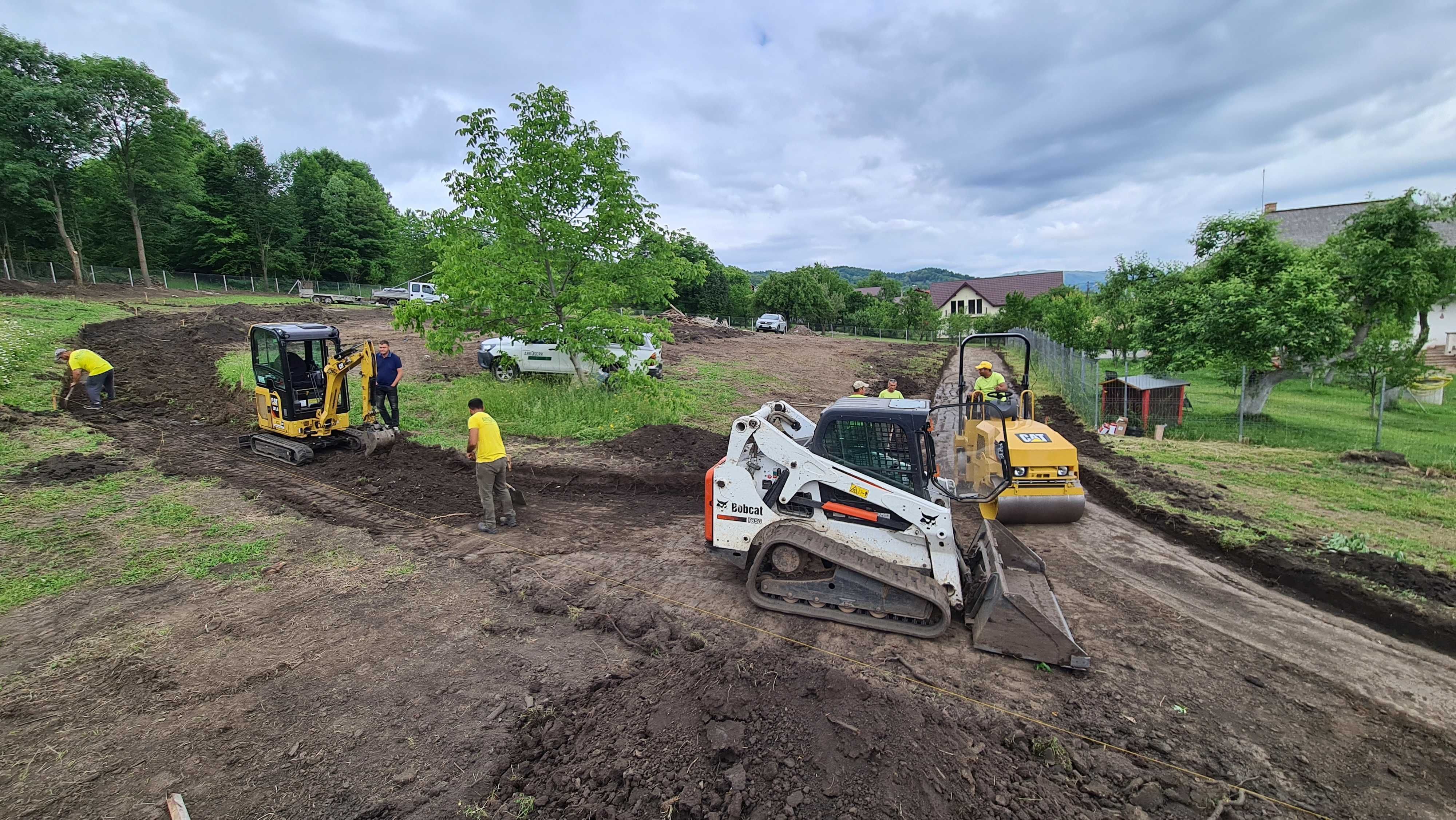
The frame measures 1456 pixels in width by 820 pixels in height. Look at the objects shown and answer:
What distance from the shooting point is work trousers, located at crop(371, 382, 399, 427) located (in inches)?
425

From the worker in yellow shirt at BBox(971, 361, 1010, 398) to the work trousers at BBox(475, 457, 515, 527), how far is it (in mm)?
6382

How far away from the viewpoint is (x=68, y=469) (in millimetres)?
8547

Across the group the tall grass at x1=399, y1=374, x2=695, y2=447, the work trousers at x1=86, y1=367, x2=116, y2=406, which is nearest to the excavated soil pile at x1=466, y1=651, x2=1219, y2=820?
the tall grass at x1=399, y1=374, x2=695, y2=447

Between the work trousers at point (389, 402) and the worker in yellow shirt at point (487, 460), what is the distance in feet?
15.2

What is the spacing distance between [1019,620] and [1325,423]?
14747mm

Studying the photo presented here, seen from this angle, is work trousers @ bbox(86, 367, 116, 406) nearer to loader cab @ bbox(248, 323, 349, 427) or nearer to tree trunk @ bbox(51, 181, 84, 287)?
loader cab @ bbox(248, 323, 349, 427)

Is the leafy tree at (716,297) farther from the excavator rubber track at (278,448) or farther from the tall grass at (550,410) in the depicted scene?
the excavator rubber track at (278,448)

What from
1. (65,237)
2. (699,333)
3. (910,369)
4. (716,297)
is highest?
(65,237)

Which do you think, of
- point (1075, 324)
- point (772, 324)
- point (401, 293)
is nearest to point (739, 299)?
point (772, 324)

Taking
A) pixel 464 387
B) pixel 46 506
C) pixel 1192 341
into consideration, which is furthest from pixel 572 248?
pixel 1192 341

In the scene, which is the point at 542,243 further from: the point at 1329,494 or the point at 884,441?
the point at 1329,494

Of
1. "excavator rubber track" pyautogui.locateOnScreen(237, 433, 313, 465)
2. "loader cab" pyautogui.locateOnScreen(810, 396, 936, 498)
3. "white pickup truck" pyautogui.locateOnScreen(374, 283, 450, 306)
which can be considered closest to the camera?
"loader cab" pyautogui.locateOnScreen(810, 396, 936, 498)

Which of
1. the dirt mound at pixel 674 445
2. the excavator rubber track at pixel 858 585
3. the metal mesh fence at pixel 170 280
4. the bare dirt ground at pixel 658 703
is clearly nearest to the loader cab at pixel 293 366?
the bare dirt ground at pixel 658 703

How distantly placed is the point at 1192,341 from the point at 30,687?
18695 mm
